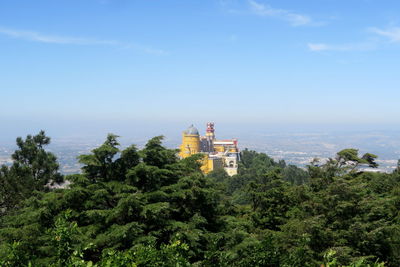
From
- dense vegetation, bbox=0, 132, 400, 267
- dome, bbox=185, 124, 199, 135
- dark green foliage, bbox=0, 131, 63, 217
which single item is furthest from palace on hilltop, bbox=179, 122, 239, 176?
dense vegetation, bbox=0, 132, 400, 267

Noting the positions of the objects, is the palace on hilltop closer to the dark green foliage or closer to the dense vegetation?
the dark green foliage

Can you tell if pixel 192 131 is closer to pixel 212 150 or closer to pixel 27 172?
pixel 212 150

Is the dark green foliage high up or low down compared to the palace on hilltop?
up

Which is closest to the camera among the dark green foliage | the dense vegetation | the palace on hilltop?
the dense vegetation

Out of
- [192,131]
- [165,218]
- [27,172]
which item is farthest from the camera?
[192,131]

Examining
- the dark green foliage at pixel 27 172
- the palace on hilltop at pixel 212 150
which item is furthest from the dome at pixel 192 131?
the dark green foliage at pixel 27 172

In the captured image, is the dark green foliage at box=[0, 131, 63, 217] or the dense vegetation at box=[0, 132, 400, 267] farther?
the dark green foliage at box=[0, 131, 63, 217]

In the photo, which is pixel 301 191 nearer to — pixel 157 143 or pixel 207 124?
pixel 157 143

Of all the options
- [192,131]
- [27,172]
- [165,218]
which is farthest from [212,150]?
[165,218]

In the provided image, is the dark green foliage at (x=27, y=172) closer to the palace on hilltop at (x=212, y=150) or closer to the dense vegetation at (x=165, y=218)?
the dense vegetation at (x=165, y=218)

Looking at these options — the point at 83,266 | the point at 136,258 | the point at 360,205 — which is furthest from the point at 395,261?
the point at 83,266
